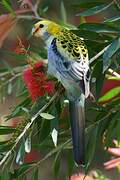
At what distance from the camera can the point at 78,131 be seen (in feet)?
3.32

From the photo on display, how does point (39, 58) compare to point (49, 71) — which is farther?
point (39, 58)

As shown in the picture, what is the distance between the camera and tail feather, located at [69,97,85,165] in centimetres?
→ 100

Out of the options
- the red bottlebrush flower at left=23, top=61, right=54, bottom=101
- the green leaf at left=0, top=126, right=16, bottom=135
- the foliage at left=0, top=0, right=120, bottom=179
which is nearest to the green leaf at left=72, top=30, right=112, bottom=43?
the foliage at left=0, top=0, right=120, bottom=179

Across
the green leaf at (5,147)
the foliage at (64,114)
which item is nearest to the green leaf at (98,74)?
the foliage at (64,114)

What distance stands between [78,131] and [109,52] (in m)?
0.14

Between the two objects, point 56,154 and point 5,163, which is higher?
point 5,163

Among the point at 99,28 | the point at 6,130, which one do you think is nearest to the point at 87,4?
the point at 99,28

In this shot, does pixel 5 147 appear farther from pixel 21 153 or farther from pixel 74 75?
pixel 74 75

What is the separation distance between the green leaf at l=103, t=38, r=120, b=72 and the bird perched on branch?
30mm

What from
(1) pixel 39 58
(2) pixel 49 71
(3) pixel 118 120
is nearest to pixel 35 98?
(2) pixel 49 71

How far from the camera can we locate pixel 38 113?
1.01m

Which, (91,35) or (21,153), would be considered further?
(91,35)

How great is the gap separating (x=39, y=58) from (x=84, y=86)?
50 centimetres

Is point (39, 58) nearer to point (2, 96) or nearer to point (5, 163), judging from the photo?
point (2, 96)
